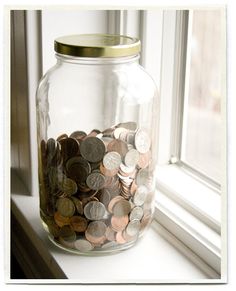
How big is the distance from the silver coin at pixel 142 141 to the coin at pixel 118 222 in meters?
0.08

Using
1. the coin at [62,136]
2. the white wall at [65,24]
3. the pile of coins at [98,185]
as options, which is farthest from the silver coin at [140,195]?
the white wall at [65,24]

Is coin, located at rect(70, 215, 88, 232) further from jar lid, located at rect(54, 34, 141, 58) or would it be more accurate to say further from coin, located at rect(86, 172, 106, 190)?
jar lid, located at rect(54, 34, 141, 58)

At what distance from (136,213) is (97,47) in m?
0.20

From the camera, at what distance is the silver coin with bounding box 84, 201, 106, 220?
2.32 feet

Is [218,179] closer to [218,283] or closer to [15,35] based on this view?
[218,283]

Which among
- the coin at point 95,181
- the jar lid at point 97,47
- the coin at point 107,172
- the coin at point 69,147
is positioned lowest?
the coin at point 95,181

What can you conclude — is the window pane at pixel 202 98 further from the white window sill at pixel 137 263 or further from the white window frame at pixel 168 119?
the white window sill at pixel 137 263

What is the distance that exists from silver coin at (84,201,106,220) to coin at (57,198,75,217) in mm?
17

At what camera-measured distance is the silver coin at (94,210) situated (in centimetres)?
71

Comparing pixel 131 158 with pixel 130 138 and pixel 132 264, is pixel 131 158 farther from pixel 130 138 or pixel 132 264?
pixel 132 264

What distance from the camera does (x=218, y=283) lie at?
27.0 inches

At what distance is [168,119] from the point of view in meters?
0.89
